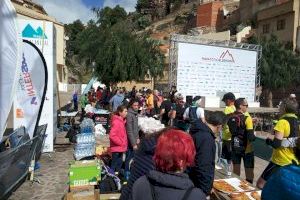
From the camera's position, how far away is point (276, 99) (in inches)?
1646

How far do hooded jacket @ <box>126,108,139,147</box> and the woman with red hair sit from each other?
5470 mm

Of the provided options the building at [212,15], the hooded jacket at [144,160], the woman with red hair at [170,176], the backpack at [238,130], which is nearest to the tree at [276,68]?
the backpack at [238,130]

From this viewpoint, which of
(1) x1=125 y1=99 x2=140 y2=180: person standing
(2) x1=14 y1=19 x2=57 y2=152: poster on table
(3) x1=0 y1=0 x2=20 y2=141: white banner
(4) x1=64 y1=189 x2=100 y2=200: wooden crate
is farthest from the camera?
(2) x1=14 y1=19 x2=57 y2=152: poster on table

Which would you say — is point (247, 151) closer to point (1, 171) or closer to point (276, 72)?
point (1, 171)

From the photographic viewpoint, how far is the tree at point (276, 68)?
3678cm

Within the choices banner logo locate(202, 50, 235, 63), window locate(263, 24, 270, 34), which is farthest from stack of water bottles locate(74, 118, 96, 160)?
window locate(263, 24, 270, 34)

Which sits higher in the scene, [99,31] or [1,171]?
[99,31]

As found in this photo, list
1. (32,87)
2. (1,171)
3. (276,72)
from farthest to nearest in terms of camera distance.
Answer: (276,72) → (32,87) → (1,171)

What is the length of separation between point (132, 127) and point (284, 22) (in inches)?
1769

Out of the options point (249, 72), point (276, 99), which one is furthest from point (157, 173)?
point (276, 99)

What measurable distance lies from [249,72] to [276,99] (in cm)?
1806

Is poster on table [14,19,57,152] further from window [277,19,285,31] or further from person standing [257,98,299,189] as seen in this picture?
window [277,19,285,31]

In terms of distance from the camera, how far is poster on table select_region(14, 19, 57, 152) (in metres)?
10.9

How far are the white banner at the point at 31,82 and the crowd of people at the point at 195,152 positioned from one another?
2851mm
